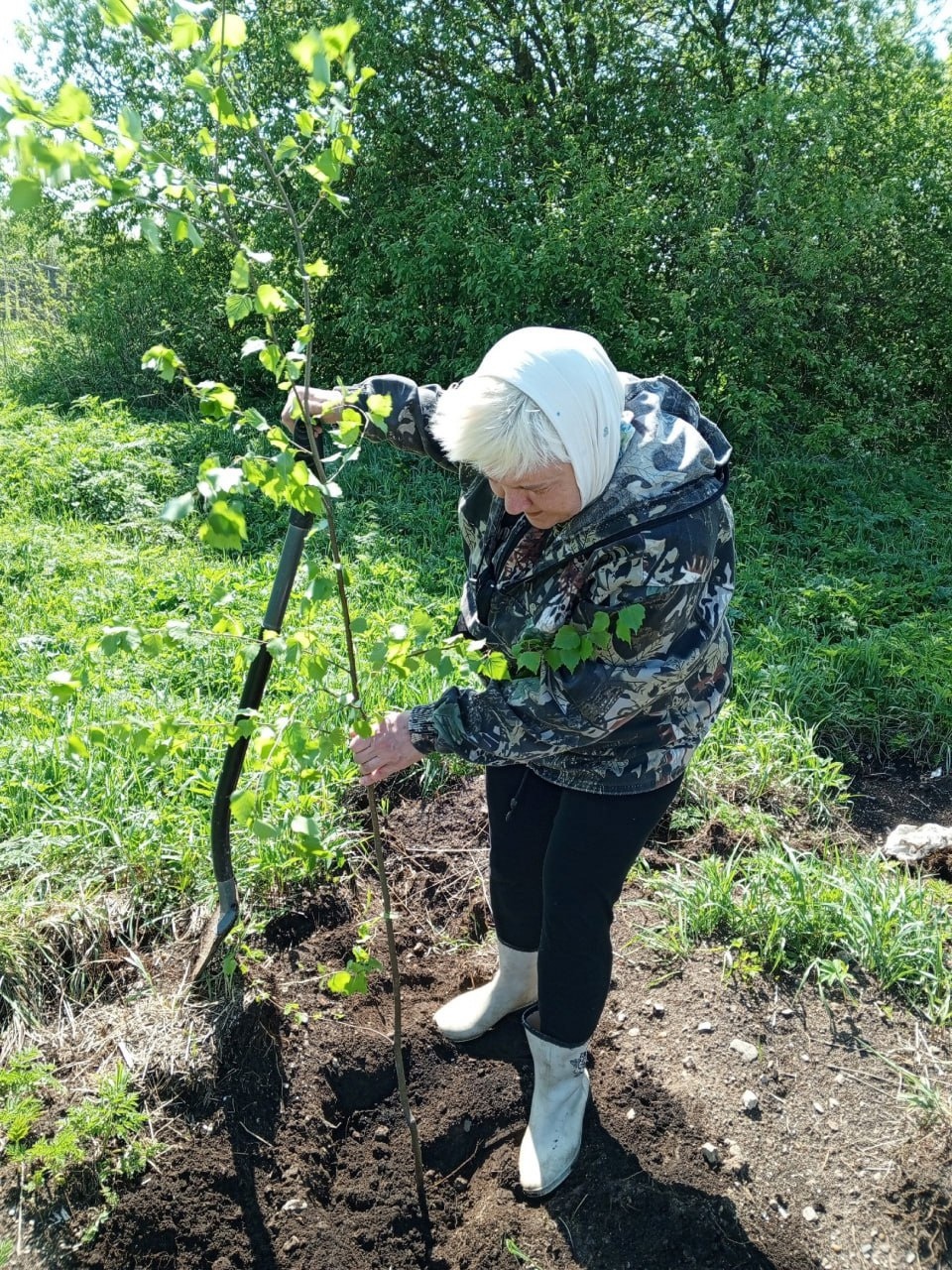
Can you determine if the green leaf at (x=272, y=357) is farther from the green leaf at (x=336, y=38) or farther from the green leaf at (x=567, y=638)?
the green leaf at (x=567, y=638)

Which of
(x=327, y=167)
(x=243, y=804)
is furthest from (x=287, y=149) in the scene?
(x=243, y=804)

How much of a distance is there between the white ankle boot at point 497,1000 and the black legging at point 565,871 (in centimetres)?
14

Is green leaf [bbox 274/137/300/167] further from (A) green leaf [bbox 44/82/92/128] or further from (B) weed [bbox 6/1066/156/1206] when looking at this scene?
(B) weed [bbox 6/1066/156/1206]

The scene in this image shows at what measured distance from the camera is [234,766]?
229 centimetres

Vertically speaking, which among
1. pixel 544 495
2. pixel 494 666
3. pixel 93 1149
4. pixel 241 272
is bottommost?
pixel 93 1149

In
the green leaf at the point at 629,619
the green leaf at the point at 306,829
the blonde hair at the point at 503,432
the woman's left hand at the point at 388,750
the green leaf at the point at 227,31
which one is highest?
the green leaf at the point at 227,31

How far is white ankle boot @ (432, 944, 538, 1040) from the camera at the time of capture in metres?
2.46

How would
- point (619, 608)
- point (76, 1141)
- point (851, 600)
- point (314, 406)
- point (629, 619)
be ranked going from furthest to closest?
point (851, 600) < point (76, 1141) < point (314, 406) < point (619, 608) < point (629, 619)

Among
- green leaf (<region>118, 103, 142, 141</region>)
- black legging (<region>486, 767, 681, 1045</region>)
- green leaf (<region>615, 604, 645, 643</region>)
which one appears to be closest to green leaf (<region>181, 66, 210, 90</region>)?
green leaf (<region>118, 103, 142, 141</region>)

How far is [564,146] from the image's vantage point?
6.77 m

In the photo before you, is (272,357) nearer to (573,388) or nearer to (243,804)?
(573,388)

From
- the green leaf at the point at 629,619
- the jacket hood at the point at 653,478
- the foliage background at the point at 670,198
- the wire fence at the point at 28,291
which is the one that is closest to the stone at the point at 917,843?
the jacket hood at the point at 653,478

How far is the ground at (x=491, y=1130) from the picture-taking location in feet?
6.73

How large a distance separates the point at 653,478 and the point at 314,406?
28.1 inches
